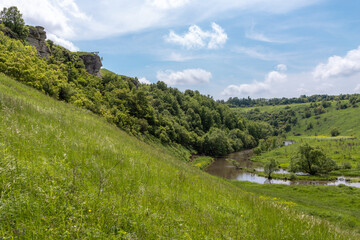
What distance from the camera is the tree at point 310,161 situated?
6869cm

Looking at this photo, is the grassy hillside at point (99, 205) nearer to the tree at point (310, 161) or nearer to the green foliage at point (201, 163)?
the green foliage at point (201, 163)

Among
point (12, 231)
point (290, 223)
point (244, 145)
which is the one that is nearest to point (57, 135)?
point (12, 231)

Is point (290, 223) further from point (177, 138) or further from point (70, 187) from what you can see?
point (177, 138)

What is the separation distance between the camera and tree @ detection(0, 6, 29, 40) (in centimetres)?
7356

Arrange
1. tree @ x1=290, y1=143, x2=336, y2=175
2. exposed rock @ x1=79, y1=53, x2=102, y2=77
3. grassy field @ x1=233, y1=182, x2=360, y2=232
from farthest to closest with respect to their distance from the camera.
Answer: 1. exposed rock @ x1=79, y1=53, x2=102, y2=77
2. tree @ x1=290, y1=143, x2=336, y2=175
3. grassy field @ x1=233, y1=182, x2=360, y2=232

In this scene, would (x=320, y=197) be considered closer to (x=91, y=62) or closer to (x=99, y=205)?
(x=99, y=205)

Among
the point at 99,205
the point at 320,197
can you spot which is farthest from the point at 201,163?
the point at 99,205

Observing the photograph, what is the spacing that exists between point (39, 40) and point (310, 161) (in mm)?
120814

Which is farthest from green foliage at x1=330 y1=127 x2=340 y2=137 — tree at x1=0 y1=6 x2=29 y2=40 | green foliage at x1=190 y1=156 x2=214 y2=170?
tree at x1=0 y1=6 x2=29 y2=40

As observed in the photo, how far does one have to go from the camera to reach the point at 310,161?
230 ft

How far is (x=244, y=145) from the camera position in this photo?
154250 mm

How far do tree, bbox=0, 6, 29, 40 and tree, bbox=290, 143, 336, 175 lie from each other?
368 feet

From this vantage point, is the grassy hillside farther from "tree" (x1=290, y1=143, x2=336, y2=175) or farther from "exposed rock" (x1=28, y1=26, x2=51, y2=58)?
"exposed rock" (x1=28, y1=26, x2=51, y2=58)

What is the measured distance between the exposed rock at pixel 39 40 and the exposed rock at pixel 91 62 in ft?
75.1
